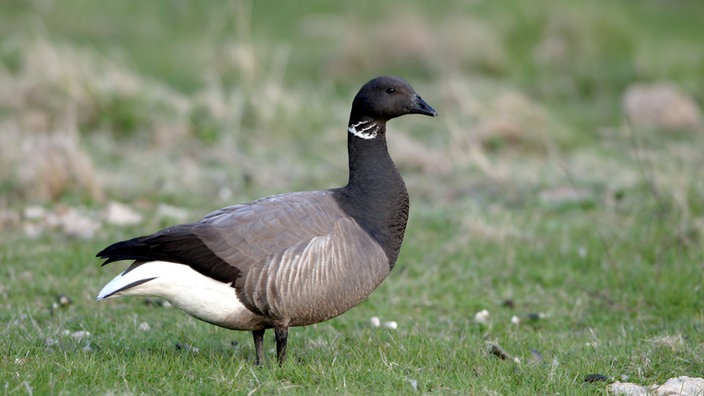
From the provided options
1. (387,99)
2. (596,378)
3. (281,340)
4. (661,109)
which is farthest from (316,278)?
(661,109)

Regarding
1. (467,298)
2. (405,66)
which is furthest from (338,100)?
(467,298)

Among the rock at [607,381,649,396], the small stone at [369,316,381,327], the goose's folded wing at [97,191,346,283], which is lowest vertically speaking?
the small stone at [369,316,381,327]

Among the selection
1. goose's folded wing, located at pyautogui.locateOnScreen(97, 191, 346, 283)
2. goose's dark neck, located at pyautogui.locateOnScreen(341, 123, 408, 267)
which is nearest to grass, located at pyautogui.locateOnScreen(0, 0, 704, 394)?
goose's folded wing, located at pyautogui.locateOnScreen(97, 191, 346, 283)

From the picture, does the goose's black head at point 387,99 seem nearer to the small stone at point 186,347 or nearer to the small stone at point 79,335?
the small stone at point 186,347

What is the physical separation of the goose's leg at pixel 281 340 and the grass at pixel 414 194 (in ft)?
0.67

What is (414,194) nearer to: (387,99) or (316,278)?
(387,99)

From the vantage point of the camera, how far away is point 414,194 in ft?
35.9

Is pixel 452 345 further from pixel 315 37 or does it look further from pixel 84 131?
pixel 315 37

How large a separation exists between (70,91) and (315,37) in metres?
10.2

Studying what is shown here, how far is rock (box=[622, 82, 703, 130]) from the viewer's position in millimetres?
14391

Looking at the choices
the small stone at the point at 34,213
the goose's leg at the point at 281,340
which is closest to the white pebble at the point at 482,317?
the goose's leg at the point at 281,340

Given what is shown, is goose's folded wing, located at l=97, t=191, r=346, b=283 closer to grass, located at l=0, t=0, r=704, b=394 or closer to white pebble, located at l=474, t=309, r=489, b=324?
grass, located at l=0, t=0, r=704, b=394

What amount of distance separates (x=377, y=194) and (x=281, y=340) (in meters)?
1.16

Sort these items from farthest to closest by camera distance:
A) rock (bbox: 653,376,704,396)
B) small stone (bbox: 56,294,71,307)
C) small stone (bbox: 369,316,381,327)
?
small stone (bbox: 56,294,71,307) → small stone (bbox: 369,316,381,327) → rock (bbox: 653,376,704,396)
